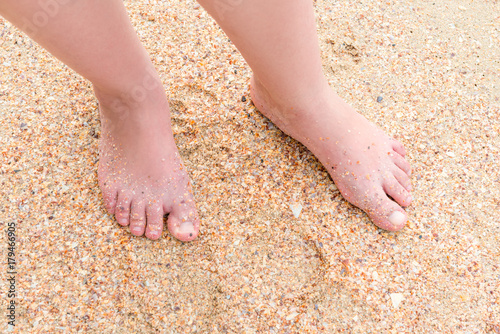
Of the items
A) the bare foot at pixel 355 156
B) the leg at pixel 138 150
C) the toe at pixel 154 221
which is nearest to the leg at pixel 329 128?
the bare foot at pixel 355 156

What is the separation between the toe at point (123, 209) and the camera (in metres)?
1.22

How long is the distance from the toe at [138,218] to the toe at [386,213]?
2.13 feet

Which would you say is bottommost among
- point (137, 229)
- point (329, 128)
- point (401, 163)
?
point (137, 229)

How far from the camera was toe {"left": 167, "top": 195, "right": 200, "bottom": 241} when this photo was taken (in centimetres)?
120

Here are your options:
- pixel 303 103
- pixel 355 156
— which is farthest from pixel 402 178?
pixel 303 103

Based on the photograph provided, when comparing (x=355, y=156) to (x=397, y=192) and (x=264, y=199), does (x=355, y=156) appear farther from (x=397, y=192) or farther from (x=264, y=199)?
(x=264, y=199)

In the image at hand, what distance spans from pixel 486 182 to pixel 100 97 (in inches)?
46.4

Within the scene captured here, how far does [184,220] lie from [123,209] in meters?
0.18

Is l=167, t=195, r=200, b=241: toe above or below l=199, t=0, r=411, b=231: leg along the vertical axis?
below

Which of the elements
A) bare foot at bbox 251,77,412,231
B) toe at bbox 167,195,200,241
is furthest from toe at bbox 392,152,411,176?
toe at bbox 167,195,200,241

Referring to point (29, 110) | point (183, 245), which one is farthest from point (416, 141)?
point (29, 110)

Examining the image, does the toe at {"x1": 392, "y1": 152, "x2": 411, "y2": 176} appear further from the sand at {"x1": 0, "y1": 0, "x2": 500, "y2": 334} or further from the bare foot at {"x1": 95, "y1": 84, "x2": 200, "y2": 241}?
the bare foot at {"x1": 95, "y1": 84, "x2": 200, "y2": 241}

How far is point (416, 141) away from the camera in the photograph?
4.52ft

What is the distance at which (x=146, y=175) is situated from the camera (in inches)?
48.8
